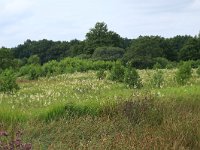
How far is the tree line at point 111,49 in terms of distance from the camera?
54906 millimetres

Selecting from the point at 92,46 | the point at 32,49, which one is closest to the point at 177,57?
the point at 92,46

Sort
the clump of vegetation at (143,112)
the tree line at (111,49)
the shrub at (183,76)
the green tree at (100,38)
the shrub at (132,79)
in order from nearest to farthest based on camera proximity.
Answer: the clump of vegetation at (143,112)
the shrub at (132,79)
the shrub at (183,76)
the tree line at (111,49)
the green tree at (100,38)

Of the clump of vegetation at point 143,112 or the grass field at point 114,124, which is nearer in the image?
the grass field at point 114,124

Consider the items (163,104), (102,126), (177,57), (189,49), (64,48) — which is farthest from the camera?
(64,48)

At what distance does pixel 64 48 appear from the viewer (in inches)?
3472

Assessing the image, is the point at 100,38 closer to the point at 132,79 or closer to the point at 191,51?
the point at 191,51

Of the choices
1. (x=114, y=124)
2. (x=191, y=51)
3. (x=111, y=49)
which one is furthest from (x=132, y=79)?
(x=191, y=51)

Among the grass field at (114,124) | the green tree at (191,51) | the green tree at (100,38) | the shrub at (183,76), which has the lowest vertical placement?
the grass field at (114,124)

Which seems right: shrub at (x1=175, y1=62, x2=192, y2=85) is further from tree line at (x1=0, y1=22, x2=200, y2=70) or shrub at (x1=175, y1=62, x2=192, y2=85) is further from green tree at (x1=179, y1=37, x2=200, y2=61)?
green tree at (x1=179, y1=37, x2=200, y2=61)

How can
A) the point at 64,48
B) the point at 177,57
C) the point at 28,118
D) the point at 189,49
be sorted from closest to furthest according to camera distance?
1. the point at 28,118
2. the point at 189,49
3. the point at 177,57
4. the point at 64,48

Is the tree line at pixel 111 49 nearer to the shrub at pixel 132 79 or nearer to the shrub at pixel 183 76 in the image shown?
the shrub at pixel 183 76

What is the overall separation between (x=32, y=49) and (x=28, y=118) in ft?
277

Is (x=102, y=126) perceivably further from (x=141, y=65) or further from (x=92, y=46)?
(x=92, y=46)

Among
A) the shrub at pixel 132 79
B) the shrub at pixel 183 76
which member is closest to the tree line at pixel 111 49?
the shrub at pixel 183 76
